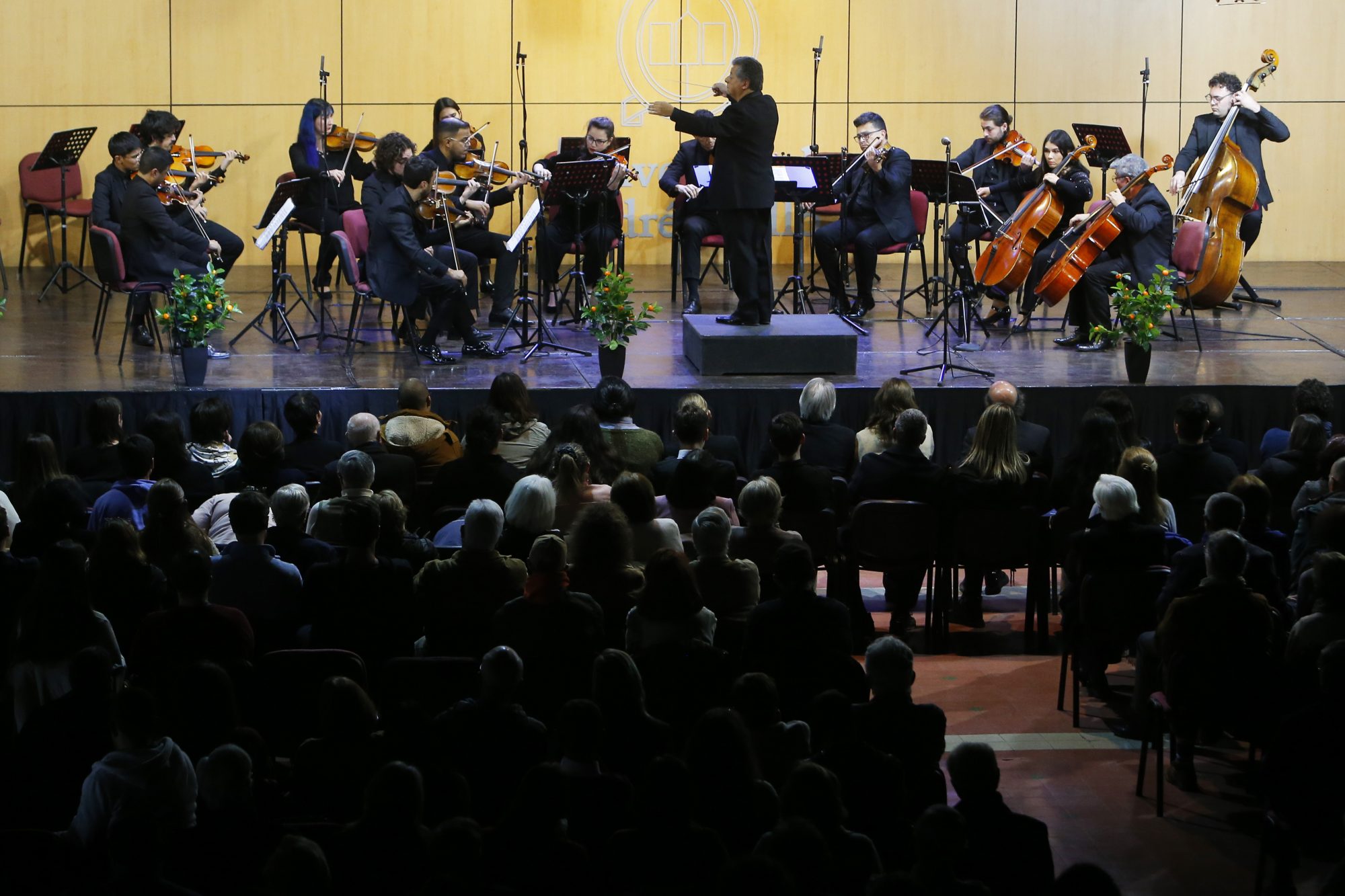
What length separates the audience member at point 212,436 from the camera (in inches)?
231

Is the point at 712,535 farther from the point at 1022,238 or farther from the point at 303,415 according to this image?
the point at 1022,238

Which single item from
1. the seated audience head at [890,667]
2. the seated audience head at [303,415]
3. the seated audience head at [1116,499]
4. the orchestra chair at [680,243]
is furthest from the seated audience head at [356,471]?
the orchestra chair at [680,243]

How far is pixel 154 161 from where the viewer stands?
332 inches

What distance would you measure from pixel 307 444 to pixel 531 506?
1.48m

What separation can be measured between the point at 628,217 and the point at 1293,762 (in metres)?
9.22

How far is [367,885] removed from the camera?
277cm

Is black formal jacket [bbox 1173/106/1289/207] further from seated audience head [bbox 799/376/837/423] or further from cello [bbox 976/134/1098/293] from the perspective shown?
seated audience head [bbox 799/376/837/423]

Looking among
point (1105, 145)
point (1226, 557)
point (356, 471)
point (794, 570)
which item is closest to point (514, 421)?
point (356, 471)

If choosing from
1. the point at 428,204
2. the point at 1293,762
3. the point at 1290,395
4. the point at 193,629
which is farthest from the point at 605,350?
the point at 1293,762

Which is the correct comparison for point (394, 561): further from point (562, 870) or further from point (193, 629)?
point (562, 870)

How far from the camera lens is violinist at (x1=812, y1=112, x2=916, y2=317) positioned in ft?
31.7

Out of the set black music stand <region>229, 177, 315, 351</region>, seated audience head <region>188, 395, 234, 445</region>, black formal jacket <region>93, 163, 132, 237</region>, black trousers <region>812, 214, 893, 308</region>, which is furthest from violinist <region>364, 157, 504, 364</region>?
black trousers <region>812, 214, 893, 308</region>

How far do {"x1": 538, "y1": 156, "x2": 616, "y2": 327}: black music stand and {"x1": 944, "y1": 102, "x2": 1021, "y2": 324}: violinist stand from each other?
2.12m

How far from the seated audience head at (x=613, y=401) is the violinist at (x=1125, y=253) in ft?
12.1
